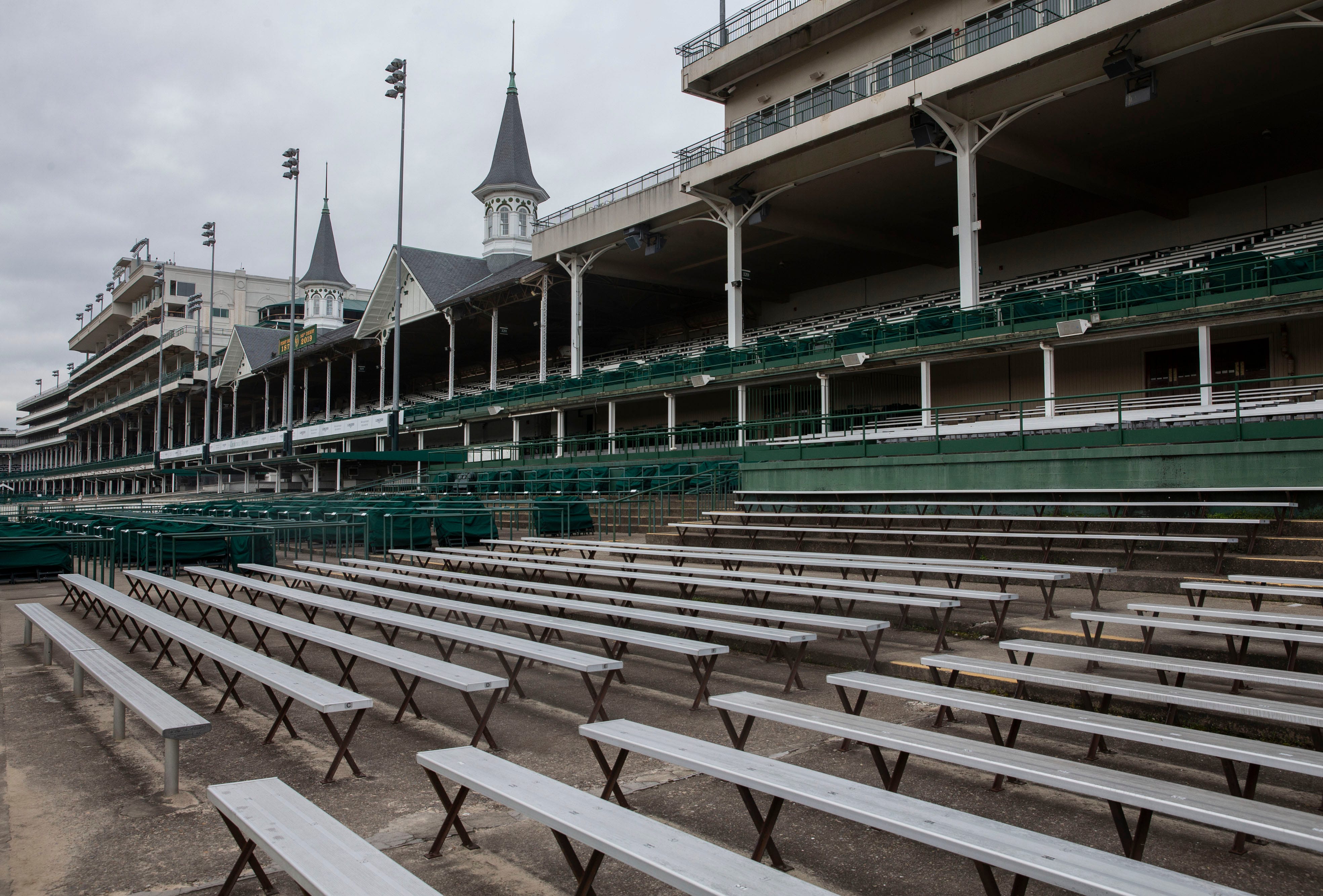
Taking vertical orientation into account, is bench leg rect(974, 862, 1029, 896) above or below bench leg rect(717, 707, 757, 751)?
above

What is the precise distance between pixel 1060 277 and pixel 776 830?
Result: 2864cm

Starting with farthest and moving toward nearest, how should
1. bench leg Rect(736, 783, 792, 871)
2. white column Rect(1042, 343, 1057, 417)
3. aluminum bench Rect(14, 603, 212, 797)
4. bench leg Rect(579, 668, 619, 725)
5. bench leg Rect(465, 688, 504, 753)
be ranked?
1. white column Rect(1042, 343, 1057, 417)
2. bench leg Rect(579, 668, 619, 725)
3. bench leg Rect(465, 688, 504, 753)
4. aluminum bench Rect(14, 603, 212, 797)
5. bench leg Rect(736, 783, 792, 871)

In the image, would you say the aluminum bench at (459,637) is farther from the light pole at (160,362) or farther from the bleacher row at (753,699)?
the light pole at (160,362)

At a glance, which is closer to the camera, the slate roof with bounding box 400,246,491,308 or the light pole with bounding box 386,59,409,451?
the light pole with bounding box 386,59,409,451

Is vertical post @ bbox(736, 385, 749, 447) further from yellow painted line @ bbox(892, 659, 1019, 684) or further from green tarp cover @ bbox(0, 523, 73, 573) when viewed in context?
yellow painted line @ bbox(892, 659, 1019, 684)

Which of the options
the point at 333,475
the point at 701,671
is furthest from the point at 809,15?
the point at 333,475

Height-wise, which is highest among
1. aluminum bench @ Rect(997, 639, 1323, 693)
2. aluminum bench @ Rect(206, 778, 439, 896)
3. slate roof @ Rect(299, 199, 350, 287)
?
slate roof @ Rect(299, 199, 350, 287)

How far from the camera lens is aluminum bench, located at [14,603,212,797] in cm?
425

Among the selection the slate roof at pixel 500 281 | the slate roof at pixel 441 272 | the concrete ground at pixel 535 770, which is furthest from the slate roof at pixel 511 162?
the concrete ground at pixel 535 770

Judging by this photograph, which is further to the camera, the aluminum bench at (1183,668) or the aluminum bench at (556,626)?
the aluminum bench at (556,626)

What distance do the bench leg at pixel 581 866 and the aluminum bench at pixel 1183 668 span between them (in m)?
3.21

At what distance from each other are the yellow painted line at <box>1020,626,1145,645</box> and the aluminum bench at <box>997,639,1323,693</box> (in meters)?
0.40

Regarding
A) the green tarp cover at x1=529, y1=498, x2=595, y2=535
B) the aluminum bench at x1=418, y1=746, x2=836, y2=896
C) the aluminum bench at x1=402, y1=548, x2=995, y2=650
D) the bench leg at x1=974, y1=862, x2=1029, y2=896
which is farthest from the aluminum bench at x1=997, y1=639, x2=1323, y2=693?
the green tarp cover at x1=529, y1=498, x2=595, y2=535

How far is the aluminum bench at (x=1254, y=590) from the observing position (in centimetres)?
630
